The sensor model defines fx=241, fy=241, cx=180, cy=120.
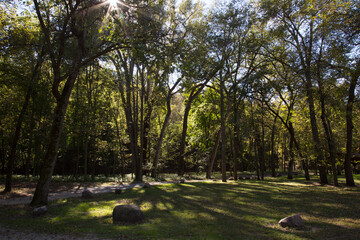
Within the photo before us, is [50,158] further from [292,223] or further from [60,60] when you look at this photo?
[292,223]

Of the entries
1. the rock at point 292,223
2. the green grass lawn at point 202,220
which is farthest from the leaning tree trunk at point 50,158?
the rock at point 292,223

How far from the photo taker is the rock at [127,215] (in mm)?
6801

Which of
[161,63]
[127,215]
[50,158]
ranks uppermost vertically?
[161,63]

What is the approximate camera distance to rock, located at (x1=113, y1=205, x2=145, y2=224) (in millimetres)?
6801

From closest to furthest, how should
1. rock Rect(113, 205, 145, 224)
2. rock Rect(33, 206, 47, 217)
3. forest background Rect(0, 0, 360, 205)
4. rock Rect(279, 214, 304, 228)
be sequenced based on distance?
rock Rect(279, 214, 304, 228) → rock Rect(113, 205, 145, 224) → rock Rect(33, 206, 47, 217) → forest background Rect(0, 0, 360, 205)

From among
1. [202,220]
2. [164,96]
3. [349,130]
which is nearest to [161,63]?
[202,220]

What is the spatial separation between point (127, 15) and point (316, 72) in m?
11.4

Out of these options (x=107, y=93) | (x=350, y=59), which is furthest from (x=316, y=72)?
(x=107, y=93)

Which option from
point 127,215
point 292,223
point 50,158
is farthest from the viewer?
point 50,158

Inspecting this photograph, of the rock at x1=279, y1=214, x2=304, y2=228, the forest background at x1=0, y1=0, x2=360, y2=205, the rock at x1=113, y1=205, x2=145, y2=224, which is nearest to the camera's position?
the rock at x1=279, y1=214, x2=304, y2=228

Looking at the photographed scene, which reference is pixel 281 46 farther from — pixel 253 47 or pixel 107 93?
pixel 107 93

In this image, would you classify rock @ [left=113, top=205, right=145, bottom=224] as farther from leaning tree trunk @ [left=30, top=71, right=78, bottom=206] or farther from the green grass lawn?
leaning tree trunk @ [left=30, top=71, right=78, bottom=206]

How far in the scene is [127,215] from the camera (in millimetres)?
6852

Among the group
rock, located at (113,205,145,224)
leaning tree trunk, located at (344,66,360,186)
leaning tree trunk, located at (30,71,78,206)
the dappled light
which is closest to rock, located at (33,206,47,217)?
the dappled light
